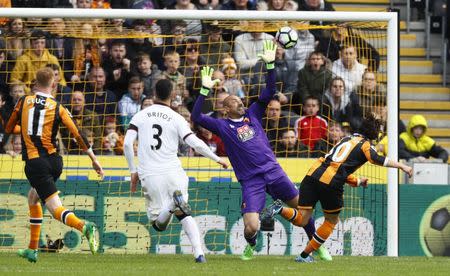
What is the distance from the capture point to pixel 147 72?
19.3 metres

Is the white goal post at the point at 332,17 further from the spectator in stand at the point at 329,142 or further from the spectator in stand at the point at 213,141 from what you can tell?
the spectator in stand at the point at 213,141

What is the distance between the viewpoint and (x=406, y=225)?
60.2ft

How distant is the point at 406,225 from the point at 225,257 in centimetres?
332

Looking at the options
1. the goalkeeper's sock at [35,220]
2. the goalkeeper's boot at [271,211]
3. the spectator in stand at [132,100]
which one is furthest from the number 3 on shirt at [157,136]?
the spectator in stand at [132,100]

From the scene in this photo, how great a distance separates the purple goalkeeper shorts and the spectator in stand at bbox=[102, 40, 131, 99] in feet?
14.4

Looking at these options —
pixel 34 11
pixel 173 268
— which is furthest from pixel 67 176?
pixel 173 268

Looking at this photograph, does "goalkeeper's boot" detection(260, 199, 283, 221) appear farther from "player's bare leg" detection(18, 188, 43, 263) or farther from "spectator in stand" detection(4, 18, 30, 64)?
"spectator in stand" detection(4, 18, 30, 64)

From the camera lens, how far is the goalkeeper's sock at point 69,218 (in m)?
14.6

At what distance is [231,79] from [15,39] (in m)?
3.26

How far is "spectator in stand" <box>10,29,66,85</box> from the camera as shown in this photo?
61.3 ft

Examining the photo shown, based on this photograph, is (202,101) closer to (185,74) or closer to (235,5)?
(185,74)

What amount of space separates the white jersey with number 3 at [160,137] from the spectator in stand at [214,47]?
4.49 meters

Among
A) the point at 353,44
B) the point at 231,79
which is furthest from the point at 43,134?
the point at 353,44

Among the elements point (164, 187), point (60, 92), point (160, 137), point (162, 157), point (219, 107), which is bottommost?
point (164, 187)
